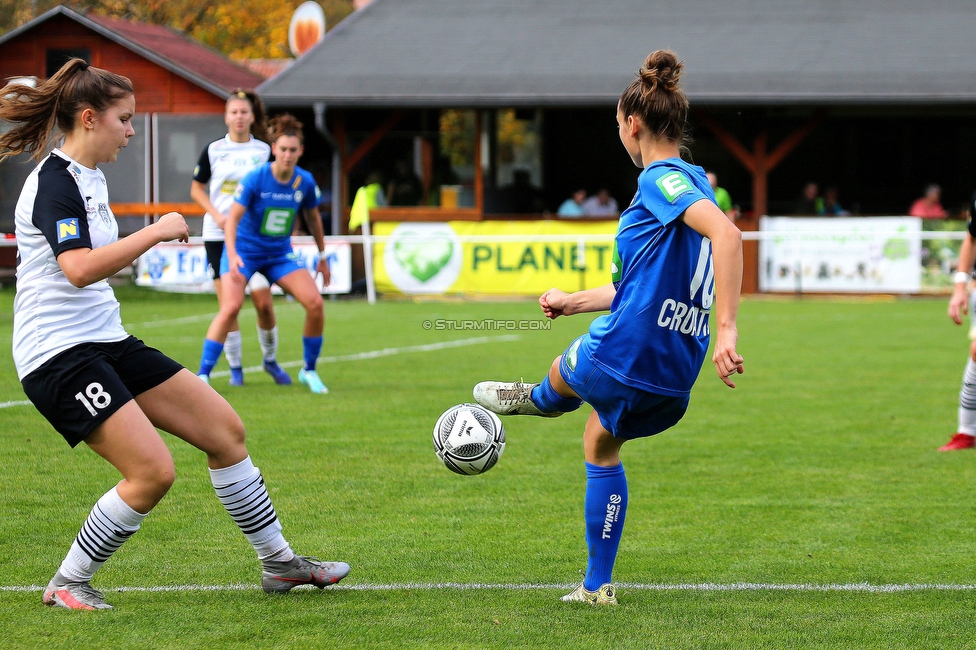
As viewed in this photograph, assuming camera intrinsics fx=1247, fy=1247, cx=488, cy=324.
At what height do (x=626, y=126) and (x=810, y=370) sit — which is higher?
(x=626, y=126)

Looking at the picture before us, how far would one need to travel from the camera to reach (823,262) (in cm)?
2036

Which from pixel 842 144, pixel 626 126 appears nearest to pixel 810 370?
pixel 626 126

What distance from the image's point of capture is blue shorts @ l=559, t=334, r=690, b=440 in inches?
165

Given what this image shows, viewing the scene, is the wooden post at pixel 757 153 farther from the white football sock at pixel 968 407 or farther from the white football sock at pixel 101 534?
the white football sock at pixel 101 534

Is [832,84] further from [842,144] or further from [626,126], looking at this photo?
[626,126]

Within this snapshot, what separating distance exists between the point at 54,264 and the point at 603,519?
6.81 feet

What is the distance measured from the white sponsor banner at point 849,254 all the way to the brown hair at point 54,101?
55.6 feet

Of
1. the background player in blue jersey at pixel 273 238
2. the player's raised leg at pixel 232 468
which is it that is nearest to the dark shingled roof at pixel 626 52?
the background player in blue jersey at pixel 273 238

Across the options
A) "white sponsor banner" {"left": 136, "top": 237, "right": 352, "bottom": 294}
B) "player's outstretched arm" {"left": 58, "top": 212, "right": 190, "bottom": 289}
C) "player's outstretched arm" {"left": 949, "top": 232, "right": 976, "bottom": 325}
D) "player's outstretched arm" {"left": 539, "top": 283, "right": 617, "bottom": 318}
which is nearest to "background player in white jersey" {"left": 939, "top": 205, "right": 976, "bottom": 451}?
"player's outstretched arm" {"left": 949, "top": 232, "right": 976, "bottom": 325}

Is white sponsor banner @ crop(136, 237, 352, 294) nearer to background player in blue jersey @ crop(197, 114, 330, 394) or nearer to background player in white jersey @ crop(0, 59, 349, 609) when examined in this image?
background player in blue jersey @ crop(197, 114, 330, 394)

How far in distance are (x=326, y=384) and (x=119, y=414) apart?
641 centimetres

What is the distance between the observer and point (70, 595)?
4309 millimetres

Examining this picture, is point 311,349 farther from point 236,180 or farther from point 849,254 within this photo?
point 849,254

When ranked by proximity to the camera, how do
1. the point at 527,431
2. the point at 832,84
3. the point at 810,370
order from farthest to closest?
1. the point at 832,84
2. the point at 810,370
3. the point at 527,431
